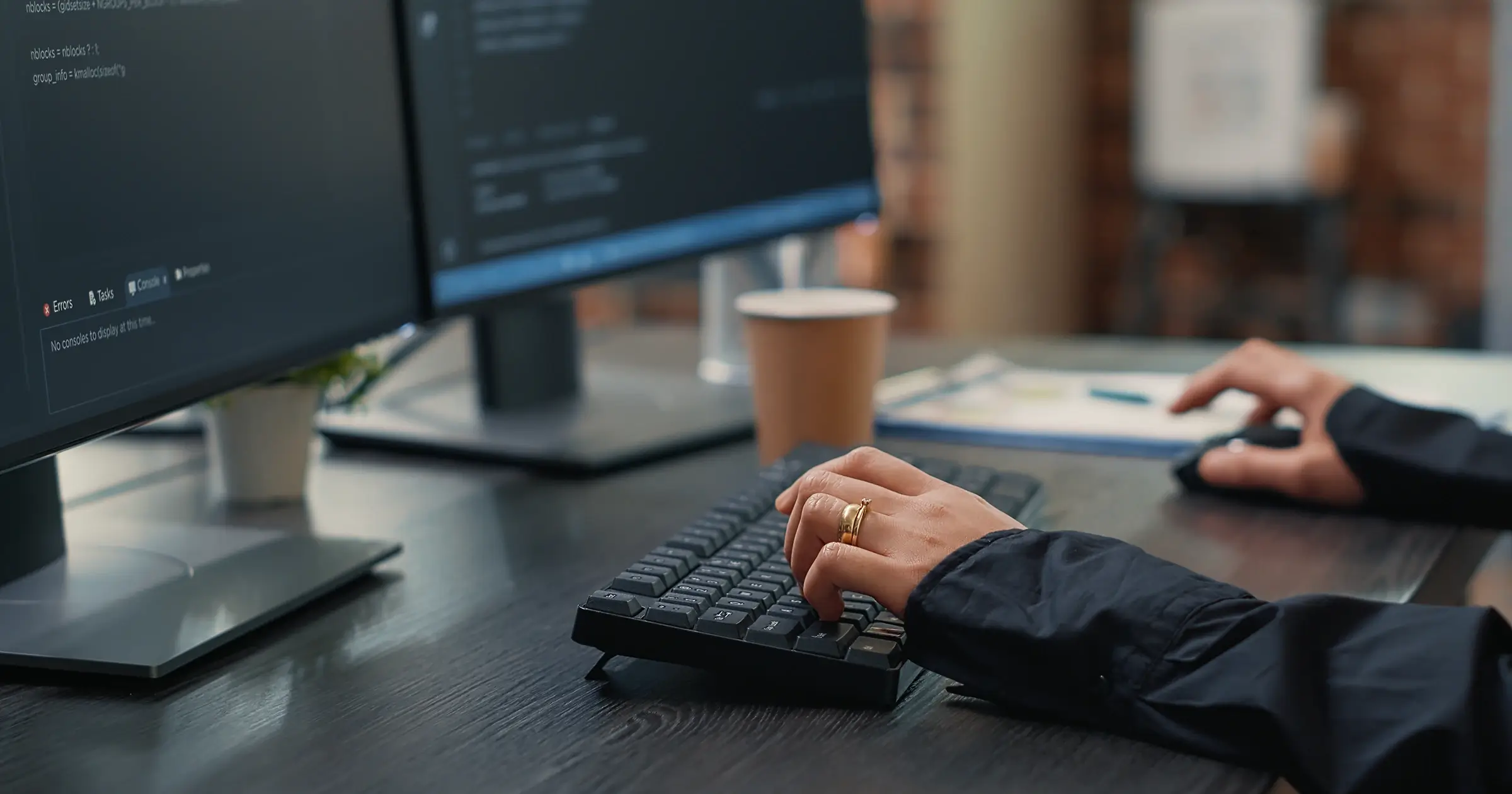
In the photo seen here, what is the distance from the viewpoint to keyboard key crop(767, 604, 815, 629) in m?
0.71

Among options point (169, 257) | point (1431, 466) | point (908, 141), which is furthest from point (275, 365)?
point (908, 141)

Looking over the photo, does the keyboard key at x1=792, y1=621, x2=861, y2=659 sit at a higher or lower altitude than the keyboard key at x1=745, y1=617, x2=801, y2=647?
lower

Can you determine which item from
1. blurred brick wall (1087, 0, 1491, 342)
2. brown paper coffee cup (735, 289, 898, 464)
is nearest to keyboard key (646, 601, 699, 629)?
brown paper coffee cup (735, 289, 898, 464)

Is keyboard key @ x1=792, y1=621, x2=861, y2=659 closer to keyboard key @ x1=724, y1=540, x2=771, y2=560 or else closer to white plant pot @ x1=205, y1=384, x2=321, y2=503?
keyboard key @ x1=724, y1=540, x2=771, y2=560

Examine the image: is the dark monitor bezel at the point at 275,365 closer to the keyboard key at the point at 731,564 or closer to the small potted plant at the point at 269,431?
the small potted plant at the point at 269,431

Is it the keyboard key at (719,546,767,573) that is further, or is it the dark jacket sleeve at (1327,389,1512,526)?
the dark jacket sleeve at (1327,389,1512,526)

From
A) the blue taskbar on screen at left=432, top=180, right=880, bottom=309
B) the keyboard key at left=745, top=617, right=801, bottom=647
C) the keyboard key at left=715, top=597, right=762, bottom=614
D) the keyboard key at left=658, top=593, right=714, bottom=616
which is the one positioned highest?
the blue taskbar on screen at left=432, top=180, right=880, bottom=309

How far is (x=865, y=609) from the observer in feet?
2.40

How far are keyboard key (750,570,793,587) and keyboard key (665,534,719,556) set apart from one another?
0.04 m

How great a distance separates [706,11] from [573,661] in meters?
0.66

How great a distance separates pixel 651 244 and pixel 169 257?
473 mm

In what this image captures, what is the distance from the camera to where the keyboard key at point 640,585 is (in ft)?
2.41

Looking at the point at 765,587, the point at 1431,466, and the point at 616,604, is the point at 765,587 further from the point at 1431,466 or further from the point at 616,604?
the point at 1431,466

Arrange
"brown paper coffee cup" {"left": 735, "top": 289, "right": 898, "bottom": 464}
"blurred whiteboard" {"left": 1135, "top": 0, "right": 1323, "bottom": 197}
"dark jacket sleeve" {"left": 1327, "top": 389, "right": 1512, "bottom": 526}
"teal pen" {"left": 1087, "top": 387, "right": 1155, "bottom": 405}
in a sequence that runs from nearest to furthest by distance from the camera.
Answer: "dark jacket sleeve" {"left": 1327, "top": 389, "right": 1512, "bottom": 526} < "brown paper coffee cup" {"left": 735, "top": 289, "right": 898, "bottom": 464} < "teal pen" {"left": 1087, "top": 387, "right": 1155, "bottom": 405} < "blurred whiteboard" {"left": 1135, "top": 0, "right": 1323, "bottom": 197}
